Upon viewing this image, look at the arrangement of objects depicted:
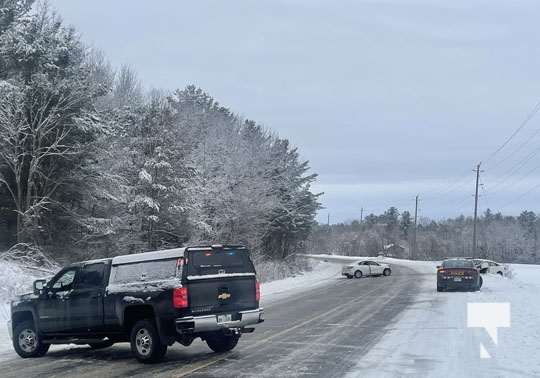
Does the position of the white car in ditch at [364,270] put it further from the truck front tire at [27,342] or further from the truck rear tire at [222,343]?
the truck front tire at [27,342]

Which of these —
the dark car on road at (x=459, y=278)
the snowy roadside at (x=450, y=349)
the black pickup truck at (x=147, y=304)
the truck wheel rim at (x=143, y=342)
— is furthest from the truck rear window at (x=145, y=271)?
the dark car on road at (x=459, y=278)

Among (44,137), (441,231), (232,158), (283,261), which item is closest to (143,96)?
(232,158)

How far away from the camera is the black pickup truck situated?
10789 millimetres

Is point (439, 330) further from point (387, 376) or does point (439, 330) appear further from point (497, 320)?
point (387, 376)

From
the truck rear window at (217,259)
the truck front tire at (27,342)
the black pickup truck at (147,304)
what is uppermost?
the truck rear window at (217,259)

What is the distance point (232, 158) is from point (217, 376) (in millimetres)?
36947

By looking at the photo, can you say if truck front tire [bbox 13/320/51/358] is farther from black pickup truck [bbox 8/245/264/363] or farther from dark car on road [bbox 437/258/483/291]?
dark car on road [bbox 437/258/483/291]

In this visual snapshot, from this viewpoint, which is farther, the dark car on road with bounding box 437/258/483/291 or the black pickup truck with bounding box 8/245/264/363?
the dark car on road with bounding box 437/258/483/291

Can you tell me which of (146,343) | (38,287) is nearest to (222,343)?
(146,343)

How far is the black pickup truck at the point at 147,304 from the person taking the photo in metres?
10.8

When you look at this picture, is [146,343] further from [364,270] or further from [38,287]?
[364,270]

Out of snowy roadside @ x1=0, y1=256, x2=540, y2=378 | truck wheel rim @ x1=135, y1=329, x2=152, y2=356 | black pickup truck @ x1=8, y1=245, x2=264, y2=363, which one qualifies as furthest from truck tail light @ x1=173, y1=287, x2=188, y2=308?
snowy roadside @ x1=0, y1=256, x2=540, y2=378

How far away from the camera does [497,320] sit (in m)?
17.6

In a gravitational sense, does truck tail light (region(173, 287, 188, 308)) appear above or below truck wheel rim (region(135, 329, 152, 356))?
above
